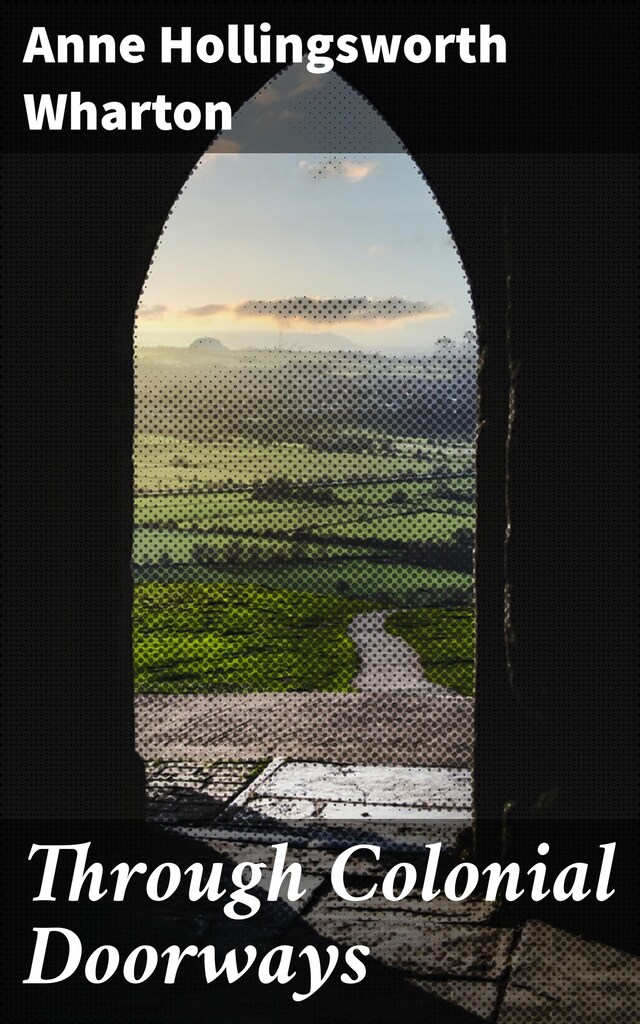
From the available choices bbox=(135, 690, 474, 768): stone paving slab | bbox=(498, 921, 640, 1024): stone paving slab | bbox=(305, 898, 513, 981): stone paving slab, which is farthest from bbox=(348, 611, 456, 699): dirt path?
bbox=(498, 921, 640, 1024): stone paving slab

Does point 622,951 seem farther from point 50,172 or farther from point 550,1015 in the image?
point 50,172

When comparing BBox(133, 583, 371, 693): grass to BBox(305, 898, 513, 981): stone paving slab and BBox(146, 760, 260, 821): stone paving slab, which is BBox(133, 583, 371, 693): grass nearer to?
BBox(146, 760, 260, 821): stone paving slab

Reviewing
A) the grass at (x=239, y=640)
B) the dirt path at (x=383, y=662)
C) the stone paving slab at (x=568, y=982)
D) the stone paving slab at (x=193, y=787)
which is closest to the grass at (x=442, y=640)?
the dirt path at (x=383, y=662)

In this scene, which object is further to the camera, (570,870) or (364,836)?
(364,836)

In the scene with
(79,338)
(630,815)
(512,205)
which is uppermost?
(512,205)

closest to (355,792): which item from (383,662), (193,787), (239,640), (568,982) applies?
(193,787)

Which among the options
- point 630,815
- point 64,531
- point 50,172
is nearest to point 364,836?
point 630,815

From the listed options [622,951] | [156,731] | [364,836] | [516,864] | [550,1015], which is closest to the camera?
[550,1015]

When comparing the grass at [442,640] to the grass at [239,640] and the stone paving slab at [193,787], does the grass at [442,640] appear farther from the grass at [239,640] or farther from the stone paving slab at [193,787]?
the stone paving slab at [193,787]
